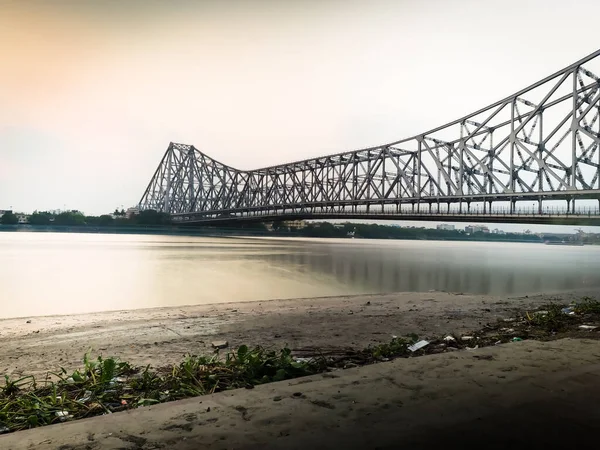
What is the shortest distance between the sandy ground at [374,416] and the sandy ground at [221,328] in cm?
209

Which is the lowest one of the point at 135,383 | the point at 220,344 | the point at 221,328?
the point at 221,328

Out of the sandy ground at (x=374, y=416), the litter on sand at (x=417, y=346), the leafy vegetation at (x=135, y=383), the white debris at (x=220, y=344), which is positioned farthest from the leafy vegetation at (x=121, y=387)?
the litter on sand at (x=417, y=346)

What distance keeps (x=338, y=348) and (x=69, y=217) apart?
125 metres

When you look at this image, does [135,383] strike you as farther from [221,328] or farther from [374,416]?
[221,328]

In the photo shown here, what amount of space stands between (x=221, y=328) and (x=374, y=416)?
207 inches

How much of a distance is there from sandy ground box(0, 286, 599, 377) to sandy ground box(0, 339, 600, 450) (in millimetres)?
2094

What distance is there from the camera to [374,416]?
3104 mm

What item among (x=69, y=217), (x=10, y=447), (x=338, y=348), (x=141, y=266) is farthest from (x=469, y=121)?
(x=69, y=217)

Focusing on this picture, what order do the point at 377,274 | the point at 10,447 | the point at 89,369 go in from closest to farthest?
1. the point at 10,447
2. the point at 89,369
3. the point at 377,274

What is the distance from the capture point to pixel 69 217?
11338cm

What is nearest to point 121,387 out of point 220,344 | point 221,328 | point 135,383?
point 135,383

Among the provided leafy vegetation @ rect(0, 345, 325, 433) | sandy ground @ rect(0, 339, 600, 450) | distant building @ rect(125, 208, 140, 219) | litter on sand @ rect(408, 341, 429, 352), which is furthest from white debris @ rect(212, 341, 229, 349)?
distant building @ rect(125, 208, 140, 219)

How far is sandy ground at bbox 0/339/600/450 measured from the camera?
8.82ft

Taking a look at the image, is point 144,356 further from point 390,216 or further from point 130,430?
point 390,216
